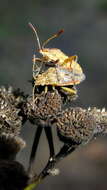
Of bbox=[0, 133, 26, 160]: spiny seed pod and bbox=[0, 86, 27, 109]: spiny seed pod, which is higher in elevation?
bbox=[0, 86, 27, 109]: spiny seed pod

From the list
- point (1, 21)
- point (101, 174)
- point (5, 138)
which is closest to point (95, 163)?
point (101, 174)

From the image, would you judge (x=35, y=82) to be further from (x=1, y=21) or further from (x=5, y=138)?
(x=1, y=21)

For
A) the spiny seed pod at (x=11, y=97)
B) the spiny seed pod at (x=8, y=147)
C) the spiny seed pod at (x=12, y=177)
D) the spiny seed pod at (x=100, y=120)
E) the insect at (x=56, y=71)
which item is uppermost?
the insect at (x=56, y=71)

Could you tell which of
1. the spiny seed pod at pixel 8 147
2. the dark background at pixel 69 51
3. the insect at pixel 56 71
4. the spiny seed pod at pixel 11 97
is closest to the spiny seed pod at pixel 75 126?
the insect at pixel 56 71

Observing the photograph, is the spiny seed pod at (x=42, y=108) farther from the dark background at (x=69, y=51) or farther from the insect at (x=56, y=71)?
the dark background at (x=69, y=51)

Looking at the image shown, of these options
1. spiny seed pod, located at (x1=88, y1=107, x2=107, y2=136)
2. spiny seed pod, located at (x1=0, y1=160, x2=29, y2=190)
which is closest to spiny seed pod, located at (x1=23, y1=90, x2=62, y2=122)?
spiny seed pod, located at (x1=88, y1=107, x2=107, y2=136)

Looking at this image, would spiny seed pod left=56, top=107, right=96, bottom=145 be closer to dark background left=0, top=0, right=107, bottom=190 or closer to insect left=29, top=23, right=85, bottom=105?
insect left=29, top=23, right=85, bottom=105
